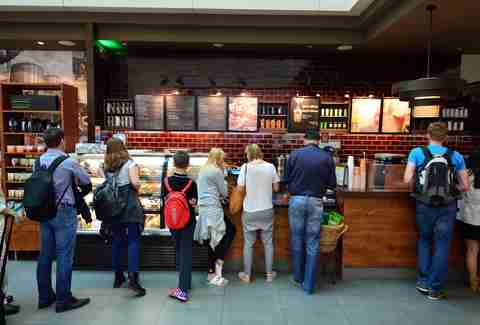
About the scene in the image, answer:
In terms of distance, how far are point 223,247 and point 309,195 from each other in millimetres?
1099

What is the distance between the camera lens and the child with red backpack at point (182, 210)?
3.39 meters

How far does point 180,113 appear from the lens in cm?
703

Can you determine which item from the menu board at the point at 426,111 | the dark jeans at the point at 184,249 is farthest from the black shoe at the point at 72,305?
the menu board at the point at 426,111

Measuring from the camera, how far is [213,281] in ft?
12.9

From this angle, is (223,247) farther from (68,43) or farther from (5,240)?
(68,43)

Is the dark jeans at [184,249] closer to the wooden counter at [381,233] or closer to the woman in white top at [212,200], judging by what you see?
the woman in white top at [212,200]

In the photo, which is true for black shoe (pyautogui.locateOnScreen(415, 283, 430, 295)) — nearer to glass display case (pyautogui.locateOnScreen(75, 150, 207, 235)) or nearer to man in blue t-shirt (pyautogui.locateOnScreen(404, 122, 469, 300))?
man in blue t-shirt (pyautogui.locateOnScreen(404, 122, 469, 300))

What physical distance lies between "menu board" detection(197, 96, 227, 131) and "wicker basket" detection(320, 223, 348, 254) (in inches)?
148

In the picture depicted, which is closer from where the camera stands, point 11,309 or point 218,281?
point 11,309

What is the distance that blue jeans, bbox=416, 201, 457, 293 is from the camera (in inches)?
143

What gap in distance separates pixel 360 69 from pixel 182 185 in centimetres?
517

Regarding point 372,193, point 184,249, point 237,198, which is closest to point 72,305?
point 184,249

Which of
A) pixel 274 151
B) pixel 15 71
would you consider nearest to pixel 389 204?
pixel 274 151

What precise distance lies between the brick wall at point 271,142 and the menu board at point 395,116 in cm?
24
